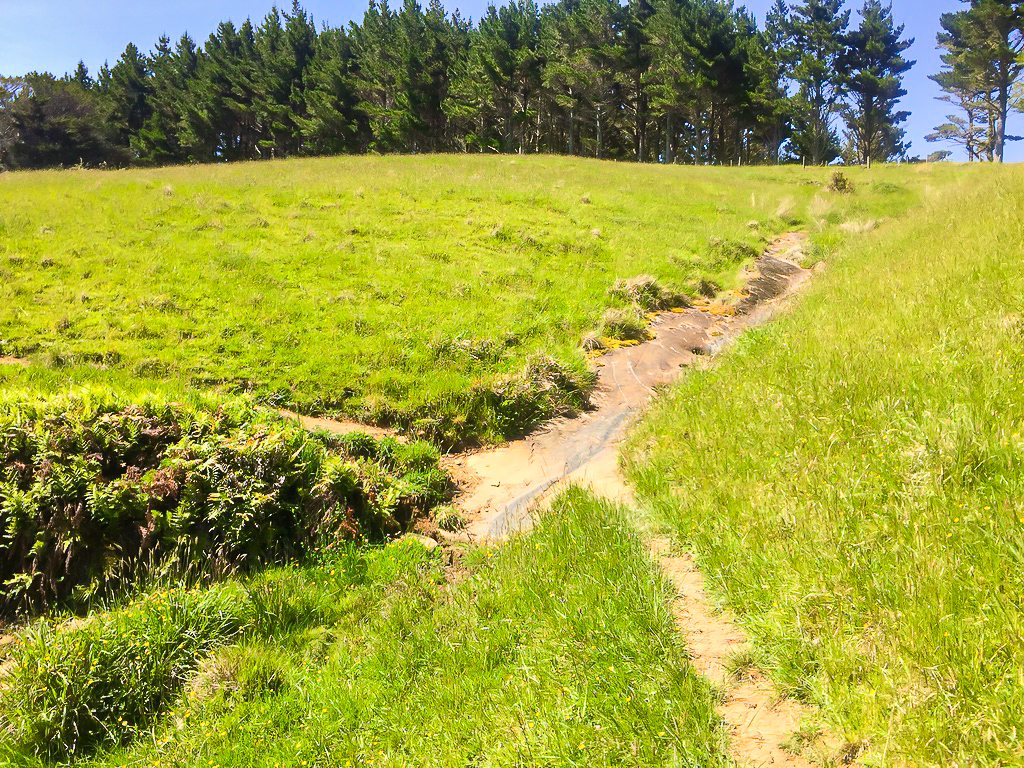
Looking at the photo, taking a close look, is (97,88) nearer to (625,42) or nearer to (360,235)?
(625,42)

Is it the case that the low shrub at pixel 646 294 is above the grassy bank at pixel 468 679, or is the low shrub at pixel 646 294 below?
above

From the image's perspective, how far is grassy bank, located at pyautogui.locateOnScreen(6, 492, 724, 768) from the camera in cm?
299

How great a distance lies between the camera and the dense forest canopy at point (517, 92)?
51.1 meters

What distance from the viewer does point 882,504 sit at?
12.0 ft

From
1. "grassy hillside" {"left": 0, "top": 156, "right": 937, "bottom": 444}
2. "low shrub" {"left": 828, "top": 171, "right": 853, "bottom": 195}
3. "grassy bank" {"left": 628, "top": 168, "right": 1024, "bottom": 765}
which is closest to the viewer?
"grassy bank" {"left": 628, "top": 168, "right": 1024, "bottom": 765}

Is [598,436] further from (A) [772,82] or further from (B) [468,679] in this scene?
(A) [772,82]

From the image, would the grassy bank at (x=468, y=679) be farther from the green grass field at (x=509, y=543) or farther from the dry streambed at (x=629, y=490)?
the dry streambed at (x=629, y=490)

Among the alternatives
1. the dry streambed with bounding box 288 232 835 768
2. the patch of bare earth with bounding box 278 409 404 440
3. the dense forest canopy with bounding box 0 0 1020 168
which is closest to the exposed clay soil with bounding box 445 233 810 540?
the dry streambed with bounding box 288 232 835 768

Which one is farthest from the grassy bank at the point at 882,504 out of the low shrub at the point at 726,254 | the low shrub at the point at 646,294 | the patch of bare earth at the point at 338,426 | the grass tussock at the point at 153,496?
the low shrub at the point at 726,254

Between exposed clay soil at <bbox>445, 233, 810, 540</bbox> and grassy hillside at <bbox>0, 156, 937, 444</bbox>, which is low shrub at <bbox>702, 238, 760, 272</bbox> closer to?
grassy hillside at <bbox>0, 156, 937, 444</bbox>

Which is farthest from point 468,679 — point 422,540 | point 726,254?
point 726,254

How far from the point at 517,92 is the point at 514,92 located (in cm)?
86

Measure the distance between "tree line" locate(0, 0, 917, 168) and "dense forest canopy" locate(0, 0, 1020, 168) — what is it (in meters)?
0.18

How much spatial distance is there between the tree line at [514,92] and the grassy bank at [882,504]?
49057 mm
